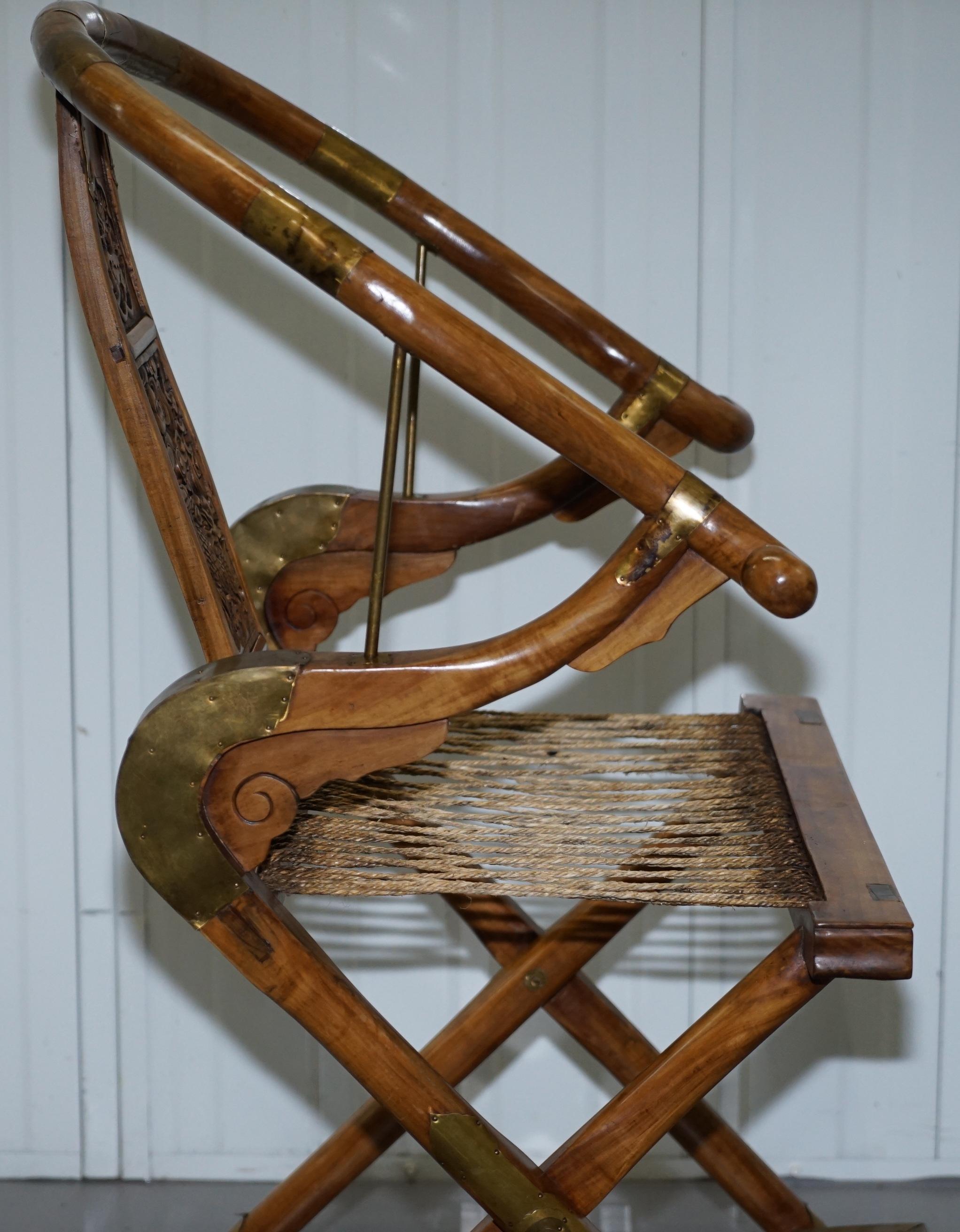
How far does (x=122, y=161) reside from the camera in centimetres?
168

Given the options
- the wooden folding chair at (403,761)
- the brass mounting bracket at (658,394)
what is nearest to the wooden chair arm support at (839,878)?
the wooden folding chair at (403,761)

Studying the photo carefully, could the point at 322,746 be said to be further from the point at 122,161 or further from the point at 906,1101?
the point at 906,1101

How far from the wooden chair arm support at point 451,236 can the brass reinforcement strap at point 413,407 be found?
1.6 inches

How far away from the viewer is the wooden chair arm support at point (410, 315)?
0.93m

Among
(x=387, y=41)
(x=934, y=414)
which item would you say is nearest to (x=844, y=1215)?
(x=934, y=414)

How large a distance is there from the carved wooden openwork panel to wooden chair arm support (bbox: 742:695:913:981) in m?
0.51

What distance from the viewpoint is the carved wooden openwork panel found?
1.06 m

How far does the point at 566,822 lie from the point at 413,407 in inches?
16.5

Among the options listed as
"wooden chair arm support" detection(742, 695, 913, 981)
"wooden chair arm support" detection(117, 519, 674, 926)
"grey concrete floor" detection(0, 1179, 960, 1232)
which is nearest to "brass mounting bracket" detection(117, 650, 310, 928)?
"wooden chair arm support" detection(117, 519, 674, 926)

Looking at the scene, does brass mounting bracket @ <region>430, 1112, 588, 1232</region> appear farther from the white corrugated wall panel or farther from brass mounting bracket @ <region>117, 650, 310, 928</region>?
the white corrugated wall panel

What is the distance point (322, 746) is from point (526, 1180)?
0.38 meters

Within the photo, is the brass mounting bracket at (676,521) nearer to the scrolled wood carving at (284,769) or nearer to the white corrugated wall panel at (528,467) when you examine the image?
the scrolled wood carving at (284,769)

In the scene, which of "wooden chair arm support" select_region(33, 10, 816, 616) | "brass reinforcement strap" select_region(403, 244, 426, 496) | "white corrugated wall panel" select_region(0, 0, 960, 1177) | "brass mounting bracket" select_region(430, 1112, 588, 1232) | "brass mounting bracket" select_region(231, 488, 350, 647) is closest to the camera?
"wooden chair arm support" select_region(33, 10, 816, 616)

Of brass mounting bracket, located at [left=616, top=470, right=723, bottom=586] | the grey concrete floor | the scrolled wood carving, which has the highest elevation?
brass mounting bracket, located at [left=616, top=470, right=723, bottom=586]
